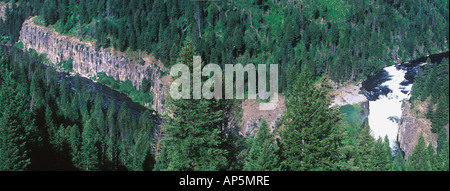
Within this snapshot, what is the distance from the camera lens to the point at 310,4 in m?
185

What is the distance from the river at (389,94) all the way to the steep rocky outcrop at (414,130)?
7.19m

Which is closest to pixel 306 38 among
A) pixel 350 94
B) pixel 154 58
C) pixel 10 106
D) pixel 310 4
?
pixel 310 4

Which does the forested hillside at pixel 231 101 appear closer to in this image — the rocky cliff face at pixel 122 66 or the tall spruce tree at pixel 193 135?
the tall spruce tree at pixel 193 135

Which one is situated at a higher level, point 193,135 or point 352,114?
point 193,135

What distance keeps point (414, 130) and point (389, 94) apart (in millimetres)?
58821

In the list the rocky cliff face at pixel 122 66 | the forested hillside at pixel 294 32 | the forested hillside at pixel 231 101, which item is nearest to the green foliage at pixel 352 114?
the forested hillside at pixel 231 101

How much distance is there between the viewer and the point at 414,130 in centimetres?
7775

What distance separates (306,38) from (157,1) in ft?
247

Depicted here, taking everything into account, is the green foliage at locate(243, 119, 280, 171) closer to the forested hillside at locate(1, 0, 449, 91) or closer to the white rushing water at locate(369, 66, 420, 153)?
the white rushing water at locate(369, 66, 420, 153)

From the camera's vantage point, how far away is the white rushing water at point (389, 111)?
108562 millimetres

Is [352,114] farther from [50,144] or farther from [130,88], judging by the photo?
[130,88]

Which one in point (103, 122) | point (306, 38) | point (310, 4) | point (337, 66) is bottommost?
point (103, 122)

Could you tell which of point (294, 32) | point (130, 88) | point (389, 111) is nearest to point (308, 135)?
point (389, 111)
